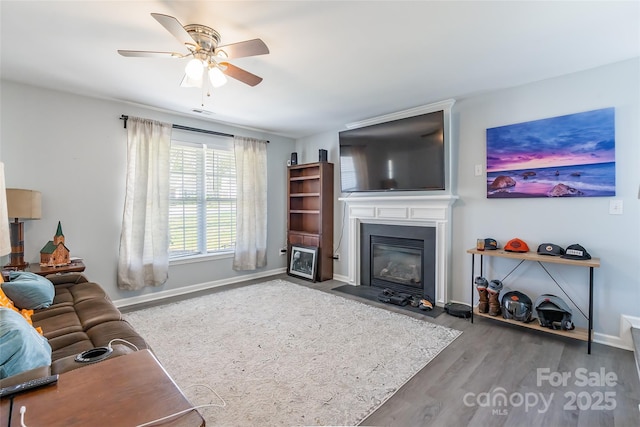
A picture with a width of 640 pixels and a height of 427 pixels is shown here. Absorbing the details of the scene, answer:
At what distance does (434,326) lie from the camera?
2.94 meters

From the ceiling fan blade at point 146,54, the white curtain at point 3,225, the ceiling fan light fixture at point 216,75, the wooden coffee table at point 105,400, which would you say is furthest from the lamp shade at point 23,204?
the wooden coffee table at point 105,400

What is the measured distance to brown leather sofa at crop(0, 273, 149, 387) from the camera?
149 cm

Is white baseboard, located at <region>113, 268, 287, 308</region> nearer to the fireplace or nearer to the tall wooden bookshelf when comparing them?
the tall wooden bookshelf

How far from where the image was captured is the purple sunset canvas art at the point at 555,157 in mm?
2568

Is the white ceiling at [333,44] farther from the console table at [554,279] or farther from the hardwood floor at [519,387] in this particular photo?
the hardwood floor at [519,387]

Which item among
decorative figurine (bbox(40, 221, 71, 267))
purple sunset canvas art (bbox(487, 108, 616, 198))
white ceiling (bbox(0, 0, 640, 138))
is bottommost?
decorative figurine (bbox(40, 221, 71, 267))

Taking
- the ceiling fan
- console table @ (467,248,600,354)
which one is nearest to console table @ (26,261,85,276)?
the ceiling fan

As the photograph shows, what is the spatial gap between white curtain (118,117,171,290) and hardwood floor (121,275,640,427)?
321 centimetres

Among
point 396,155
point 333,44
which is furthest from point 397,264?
point 333,44

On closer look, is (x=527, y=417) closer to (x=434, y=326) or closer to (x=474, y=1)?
(x=434, y=326)

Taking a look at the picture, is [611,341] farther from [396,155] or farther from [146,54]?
[146,54]

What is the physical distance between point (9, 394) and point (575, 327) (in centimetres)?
375

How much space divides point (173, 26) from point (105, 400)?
183cm

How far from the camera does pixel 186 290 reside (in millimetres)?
4129
